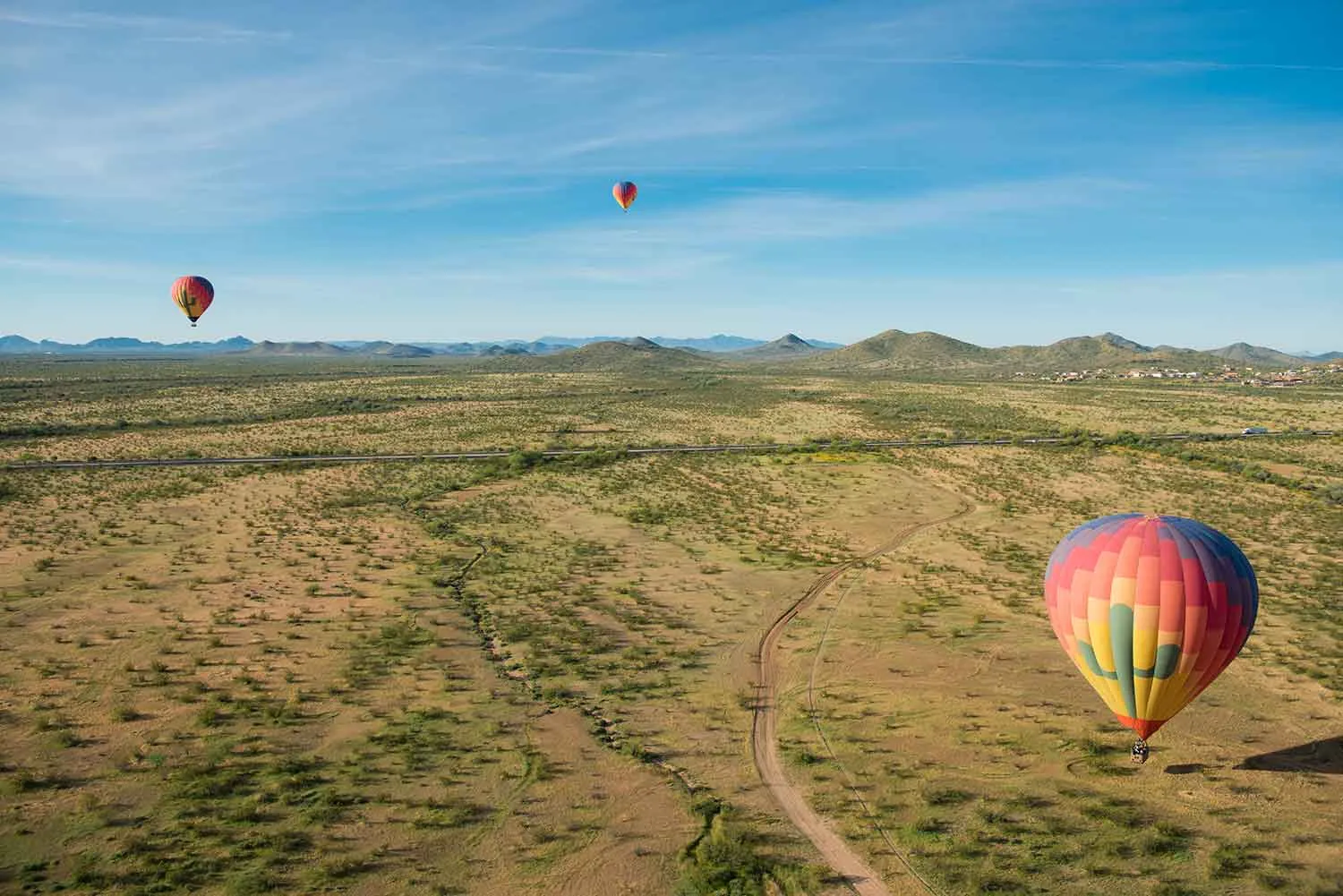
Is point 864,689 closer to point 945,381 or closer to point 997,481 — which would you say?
point 997,481

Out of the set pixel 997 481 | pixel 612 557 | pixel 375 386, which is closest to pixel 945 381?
pixel 375 386

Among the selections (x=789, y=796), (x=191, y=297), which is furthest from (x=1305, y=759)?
(x=191, y=297)

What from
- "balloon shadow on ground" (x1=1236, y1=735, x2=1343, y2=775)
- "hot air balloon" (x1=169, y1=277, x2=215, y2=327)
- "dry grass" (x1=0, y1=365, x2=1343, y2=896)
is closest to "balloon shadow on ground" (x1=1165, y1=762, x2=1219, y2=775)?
"dry grass" (x1=0, y1=365, x2=1343, y2=896)

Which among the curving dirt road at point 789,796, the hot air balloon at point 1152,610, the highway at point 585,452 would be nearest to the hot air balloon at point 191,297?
the highway at point 585,452

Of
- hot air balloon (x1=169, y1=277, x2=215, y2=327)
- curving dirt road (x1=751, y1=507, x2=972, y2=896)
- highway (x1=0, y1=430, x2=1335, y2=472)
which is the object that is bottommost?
curving dirt road (x1=751, y1=507, x2=972, y2=896)

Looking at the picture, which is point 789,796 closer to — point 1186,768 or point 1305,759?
point 1186,768

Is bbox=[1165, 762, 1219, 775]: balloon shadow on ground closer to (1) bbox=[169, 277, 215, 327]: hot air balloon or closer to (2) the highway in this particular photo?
(2) the highway
